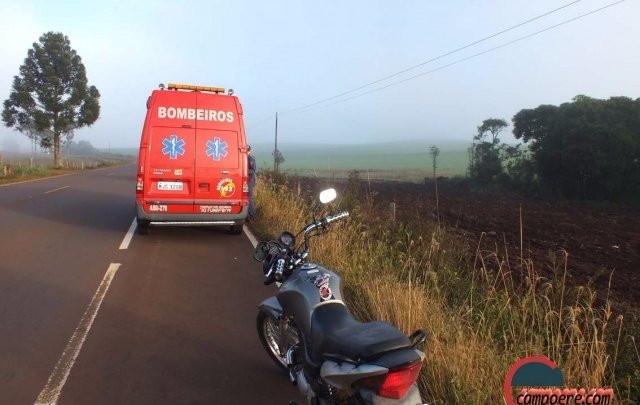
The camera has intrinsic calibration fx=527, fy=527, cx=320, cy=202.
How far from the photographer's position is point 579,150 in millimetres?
24906

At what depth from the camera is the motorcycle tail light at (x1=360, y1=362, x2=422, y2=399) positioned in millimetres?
2531

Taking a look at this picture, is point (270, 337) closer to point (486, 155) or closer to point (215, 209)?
point (215, 209)

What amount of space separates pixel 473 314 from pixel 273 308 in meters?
2.17

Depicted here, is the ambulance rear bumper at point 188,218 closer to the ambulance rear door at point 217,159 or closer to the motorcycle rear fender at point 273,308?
the ambulance rear door at point 217,159

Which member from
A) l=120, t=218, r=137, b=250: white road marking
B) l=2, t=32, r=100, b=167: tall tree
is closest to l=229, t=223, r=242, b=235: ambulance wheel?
l=120, t=218, r=137, b=250: white road marking

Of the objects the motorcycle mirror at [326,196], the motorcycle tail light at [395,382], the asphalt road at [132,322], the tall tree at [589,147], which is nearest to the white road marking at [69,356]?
the asphalt road at [132,322]

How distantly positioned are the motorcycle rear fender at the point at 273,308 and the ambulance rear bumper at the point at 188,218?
5.73 meters

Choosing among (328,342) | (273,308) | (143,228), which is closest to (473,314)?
(273,308)

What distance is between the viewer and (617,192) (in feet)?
83.1

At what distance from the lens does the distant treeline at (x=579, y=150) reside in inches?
955

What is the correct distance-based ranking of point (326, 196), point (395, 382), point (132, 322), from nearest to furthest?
point (395, 382), point (326, 196), point (132, 322)

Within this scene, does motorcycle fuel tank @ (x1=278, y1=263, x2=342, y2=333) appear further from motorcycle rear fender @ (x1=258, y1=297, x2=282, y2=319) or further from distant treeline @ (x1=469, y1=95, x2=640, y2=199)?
distant treeline @ (x1=469, y1=95, x2=640, y2=199)

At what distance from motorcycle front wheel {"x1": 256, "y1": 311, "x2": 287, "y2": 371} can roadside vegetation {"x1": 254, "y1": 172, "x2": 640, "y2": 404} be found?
1.05 m

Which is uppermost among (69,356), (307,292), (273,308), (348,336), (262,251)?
(262,251)
